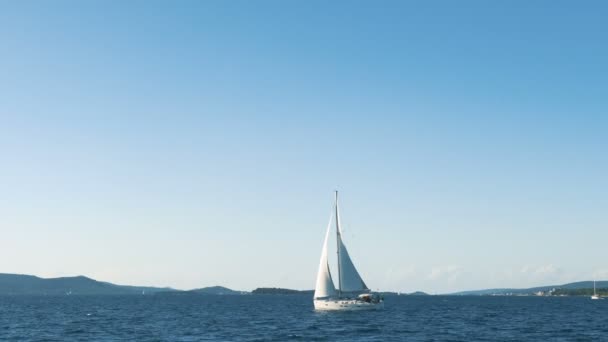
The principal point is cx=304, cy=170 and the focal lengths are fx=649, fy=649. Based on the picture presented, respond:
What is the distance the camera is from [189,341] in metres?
65.8

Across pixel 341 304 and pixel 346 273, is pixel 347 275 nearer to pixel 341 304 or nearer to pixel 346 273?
pixel 346 273

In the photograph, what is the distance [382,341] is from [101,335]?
3287 centimetres

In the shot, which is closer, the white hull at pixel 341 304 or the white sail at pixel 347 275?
the white hull at pixel 341 304

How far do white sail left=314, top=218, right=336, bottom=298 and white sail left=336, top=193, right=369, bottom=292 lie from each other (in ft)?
5.86

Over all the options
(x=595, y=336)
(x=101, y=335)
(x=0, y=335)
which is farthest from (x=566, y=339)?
(x=0, y=335)

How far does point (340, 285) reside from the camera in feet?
360

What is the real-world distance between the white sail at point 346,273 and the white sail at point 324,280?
1786mm

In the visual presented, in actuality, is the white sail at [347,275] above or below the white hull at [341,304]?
above

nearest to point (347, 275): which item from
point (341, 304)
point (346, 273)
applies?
point (346, 273)

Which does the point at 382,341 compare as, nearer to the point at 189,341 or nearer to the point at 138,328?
the point at 189,341

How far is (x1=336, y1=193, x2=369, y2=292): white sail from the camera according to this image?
109750 mm

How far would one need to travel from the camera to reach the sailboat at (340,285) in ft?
357

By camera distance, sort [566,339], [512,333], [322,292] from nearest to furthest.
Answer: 1. [566,339]
2. [512,333]
3. [322,292]

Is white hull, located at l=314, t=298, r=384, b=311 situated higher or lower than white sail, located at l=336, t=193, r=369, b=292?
lower
